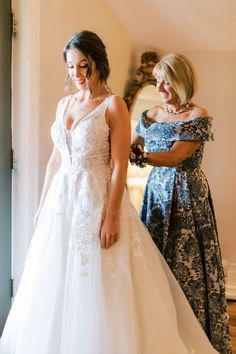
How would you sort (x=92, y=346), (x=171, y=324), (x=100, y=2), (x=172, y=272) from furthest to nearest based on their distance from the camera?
(x=100, y=2) < (x=172, y=272) < (x=171, y=324) < (x=92, y=346)

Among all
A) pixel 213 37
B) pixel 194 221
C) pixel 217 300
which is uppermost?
pixel 213 37

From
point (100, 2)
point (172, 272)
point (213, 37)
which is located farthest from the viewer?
point (213, 37)

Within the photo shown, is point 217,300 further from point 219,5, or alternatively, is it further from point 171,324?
point 219,5

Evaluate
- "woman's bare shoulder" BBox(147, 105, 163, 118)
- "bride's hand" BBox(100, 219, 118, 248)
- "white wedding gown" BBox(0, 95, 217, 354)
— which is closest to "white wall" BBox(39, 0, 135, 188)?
"white wedding gown" BBox(0, 95, 217, 354)

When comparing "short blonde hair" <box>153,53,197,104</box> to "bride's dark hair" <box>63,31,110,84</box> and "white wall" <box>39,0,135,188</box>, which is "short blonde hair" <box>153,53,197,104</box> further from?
"white wall" <box>39,0,135,188</box>

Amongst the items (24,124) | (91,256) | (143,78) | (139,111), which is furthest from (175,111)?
(143,78)

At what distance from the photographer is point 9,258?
176 centimetres

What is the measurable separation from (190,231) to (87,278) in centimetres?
59

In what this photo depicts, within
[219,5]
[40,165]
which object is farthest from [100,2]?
[40,165]

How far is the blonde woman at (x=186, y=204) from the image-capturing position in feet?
5.32

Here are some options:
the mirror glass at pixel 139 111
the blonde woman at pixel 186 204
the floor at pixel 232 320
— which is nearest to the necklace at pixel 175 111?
the blonde woman at pixel 186 204

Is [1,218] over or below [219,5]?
below

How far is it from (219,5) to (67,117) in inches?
54.1

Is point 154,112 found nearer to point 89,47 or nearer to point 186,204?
point 186,204
